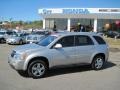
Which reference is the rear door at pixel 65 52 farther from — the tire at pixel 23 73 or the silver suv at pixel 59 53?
the tire at pixel 23 73

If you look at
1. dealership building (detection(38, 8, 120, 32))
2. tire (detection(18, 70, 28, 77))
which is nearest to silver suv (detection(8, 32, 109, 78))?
tire (detection(18, 70, 28, 77))

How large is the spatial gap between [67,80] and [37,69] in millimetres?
1252

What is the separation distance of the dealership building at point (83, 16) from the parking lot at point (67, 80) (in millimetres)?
51844

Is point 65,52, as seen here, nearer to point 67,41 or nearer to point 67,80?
point 67,41

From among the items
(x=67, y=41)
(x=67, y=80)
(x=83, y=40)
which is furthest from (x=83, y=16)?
(x=67, y=80)

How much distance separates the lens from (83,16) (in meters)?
63.3

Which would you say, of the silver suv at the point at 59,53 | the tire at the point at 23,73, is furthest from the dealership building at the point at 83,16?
the tire at the point at 23,73

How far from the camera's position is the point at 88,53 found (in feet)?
36.5

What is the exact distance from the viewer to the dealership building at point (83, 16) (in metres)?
62.3

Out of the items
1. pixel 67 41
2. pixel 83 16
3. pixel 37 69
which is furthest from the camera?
pixel 83 16

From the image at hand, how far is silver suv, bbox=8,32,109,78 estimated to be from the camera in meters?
9.66

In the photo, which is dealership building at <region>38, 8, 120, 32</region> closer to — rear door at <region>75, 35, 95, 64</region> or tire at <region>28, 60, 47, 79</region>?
rear door at <region>75, 35, 95, 64</region>

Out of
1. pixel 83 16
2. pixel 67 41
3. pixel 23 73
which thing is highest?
pixel 83 16

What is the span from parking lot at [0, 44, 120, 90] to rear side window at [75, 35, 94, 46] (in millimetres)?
1224
